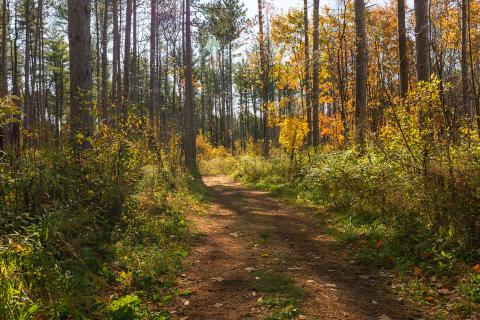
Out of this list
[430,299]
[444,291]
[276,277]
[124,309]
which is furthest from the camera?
[276,277]

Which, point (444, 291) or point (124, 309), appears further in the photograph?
point (444, 291)

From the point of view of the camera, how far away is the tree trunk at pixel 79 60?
623 centimetres

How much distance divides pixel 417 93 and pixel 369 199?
209 cm

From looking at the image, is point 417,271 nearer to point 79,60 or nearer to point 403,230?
point 403,230

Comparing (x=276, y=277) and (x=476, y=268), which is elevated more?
(x=476, y=268)

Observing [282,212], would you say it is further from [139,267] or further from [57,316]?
[57,316]

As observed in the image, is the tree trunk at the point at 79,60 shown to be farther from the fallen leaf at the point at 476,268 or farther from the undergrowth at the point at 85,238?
the fallen leaf at the point at 476,268

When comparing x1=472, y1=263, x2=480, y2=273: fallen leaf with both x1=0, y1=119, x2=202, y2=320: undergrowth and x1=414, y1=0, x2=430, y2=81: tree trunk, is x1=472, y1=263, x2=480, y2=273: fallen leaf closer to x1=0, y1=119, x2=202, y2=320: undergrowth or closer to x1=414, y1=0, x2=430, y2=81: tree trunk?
x1=0, y1=119, x2=202, y2=320: undergrowth

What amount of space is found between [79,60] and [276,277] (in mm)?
4794

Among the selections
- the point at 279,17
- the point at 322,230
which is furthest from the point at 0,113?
the point at 279,17

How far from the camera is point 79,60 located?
20.7 feet

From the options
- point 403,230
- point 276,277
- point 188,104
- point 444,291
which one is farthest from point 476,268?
point 188,104

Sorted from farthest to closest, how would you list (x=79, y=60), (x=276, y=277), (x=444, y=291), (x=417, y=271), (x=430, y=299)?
1. (x=79, y=60)
2. (x=276, y=277)
3. (x=417, y=271)
4. (x=444, y=291)
5. (x=430, y=299)

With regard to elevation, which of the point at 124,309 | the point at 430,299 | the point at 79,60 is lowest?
the point at 430,299
